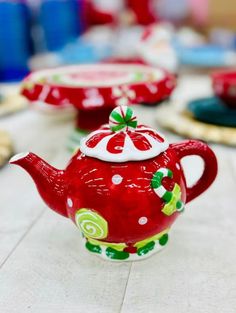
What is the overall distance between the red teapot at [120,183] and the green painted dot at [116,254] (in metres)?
0.01

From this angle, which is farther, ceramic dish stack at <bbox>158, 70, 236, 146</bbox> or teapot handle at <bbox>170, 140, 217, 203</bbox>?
ceramic dish stack at <bbox>158, 70, 236, 146</bbox>

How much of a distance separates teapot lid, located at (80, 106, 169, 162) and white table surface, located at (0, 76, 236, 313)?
119mm

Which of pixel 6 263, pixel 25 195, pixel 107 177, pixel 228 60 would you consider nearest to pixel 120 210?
pixel 107 177

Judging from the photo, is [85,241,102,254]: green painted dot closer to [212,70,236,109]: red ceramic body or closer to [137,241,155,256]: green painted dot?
[137,241,155,256]: green painted dot

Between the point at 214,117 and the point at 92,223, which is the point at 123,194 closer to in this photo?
the point at 92,223

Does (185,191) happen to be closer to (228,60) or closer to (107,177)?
(107,177)

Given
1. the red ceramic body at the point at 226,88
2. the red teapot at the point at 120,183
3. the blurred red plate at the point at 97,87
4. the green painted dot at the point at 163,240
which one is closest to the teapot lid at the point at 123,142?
the red teapot at the point at 120,183

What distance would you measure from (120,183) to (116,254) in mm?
88

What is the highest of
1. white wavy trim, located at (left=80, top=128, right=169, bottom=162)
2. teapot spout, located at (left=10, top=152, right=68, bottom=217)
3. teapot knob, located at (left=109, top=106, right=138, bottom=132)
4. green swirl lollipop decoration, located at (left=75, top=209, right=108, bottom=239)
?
teapot knob, located at (left=109, top=106, right=138, bottom=132)

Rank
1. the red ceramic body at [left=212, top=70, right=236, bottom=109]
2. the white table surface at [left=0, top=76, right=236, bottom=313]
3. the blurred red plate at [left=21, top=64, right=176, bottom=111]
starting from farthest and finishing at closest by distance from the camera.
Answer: the red ceramic body at [left=212, top=70, right=236, bottom=109] → the blurred red plate at [left=21, top=64, right=176, bottom=111] → the white table surface at [left=0, top=76, right=236, bottom=313]

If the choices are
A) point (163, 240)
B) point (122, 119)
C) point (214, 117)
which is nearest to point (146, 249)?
point (163, 240)

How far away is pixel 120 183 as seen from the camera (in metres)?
0.41

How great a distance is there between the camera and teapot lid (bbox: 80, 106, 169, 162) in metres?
0.41

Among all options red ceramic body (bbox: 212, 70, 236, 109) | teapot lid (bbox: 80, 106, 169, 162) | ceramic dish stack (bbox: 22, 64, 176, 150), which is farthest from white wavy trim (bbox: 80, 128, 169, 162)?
red ceramic body (bbox: 212, 70, 236, 109)
